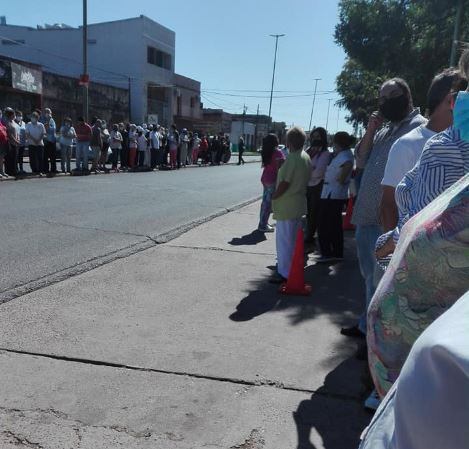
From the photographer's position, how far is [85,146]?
720 inches

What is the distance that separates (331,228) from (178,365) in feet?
13.1

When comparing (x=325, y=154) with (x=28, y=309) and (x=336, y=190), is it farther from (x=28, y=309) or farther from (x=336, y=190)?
(x=28, y=309)

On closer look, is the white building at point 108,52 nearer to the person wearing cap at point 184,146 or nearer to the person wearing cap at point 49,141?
the person wearing cap at point 184,146

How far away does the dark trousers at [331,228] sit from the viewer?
6906 millimetres

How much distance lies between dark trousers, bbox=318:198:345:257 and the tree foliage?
42.7ft

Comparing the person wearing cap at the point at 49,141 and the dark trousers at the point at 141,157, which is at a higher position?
the person wearing cap at the point at 49,141

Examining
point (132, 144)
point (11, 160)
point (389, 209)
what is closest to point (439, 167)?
point (389, 209)

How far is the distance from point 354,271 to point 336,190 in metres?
1.08

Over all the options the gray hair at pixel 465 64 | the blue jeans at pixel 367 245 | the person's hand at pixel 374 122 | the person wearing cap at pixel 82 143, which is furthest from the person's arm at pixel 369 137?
the person wearing cap at pixel 82 143

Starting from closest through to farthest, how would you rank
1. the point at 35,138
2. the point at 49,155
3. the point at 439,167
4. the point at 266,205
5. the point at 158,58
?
the point at 439,167
the point at 266,205
the point at 35,138
the point at 49,155
the point at 158,58

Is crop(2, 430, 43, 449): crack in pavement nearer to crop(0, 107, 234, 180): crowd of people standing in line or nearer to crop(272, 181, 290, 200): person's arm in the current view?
crop(272, 181, 290, 200): person's arm

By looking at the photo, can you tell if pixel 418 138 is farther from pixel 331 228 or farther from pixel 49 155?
pixel 49 155

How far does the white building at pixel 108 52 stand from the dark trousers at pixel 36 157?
26.6m

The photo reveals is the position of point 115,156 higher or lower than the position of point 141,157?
higher
